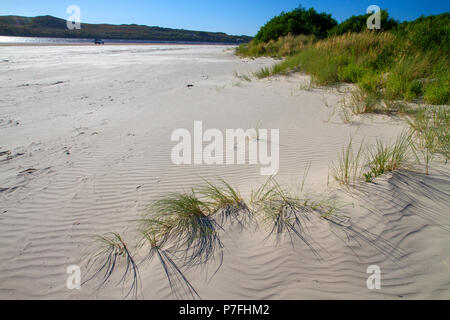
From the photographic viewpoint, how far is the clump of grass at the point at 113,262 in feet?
5.64

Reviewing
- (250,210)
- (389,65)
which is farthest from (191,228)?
(389,65)

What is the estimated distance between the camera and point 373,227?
1812 mm

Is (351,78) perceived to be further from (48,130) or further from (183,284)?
(48,130)

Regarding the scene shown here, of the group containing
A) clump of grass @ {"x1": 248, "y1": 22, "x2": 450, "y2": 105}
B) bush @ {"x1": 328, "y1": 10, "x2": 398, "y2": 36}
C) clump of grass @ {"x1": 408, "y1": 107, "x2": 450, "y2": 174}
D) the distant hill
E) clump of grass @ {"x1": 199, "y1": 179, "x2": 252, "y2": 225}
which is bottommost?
clump of grass @ {"x1": 199, "y1": 179, "x2": 252, "y2": 225}

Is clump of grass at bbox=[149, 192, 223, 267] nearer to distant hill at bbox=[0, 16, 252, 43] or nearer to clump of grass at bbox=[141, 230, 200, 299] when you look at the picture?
clump of grass at bbox=[141, 230, 200, 299]

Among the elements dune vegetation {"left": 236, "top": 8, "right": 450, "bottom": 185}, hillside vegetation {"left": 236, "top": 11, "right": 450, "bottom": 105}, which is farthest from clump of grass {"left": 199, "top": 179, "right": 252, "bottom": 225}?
hillside vegetation {"left": 236, "top": 11, "right": 450, "bottom": 105}

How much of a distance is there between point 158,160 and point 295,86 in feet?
17.8

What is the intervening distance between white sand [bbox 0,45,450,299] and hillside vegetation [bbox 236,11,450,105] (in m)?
1.00

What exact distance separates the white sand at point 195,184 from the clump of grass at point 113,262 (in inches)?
3.2

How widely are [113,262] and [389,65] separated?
821 cm

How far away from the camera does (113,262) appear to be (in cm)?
186

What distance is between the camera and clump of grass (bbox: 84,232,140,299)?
1718mm

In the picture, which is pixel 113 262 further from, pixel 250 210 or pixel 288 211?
pixel 288 211

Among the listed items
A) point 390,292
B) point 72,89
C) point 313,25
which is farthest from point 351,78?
point 313,25
